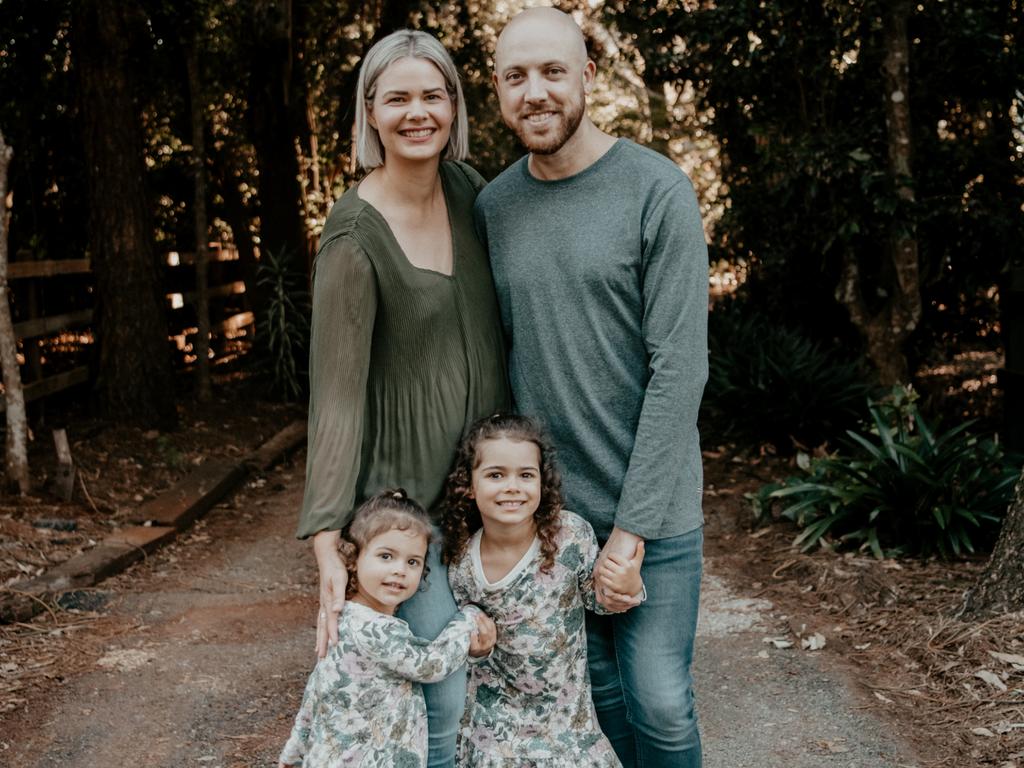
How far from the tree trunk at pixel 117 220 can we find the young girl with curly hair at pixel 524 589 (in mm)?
6810

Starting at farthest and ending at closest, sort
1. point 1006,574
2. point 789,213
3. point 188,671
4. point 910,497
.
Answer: point 789,213 → point 910,497 → point 188,671 → point 1006,574

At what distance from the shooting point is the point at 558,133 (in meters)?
2.66

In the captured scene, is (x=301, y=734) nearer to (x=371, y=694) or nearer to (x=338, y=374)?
(x=371, y=694)

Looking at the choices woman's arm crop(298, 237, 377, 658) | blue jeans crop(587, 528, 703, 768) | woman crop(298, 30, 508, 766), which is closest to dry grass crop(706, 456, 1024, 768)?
blue jeans crop(587, 528, 703, 768)

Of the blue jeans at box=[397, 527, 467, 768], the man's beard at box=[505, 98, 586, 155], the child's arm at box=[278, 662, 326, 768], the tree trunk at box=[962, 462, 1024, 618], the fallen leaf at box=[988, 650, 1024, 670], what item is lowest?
the fallen leaf at box=[988, 650, 1024, 670]

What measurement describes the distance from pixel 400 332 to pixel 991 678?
306 centimetres

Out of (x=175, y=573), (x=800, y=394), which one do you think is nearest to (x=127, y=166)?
(x=175, y=573)

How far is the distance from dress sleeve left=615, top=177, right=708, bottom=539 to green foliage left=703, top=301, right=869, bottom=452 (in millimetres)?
5746

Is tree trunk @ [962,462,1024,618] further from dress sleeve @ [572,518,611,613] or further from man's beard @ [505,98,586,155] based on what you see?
man's beard @ [505,98,586,155]

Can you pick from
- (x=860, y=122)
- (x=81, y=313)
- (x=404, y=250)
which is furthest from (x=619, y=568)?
(x=81, y=313)

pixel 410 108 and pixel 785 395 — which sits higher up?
pixel 410 108

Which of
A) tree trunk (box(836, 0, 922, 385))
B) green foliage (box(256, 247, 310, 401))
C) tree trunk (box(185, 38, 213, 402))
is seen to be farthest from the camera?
green foliage (box(256, 247, 310, 401))

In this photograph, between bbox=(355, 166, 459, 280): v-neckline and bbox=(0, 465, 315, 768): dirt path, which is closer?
bbox=(355, 166, 459, 280): v-neckline

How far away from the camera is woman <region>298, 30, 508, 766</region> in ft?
8.38
